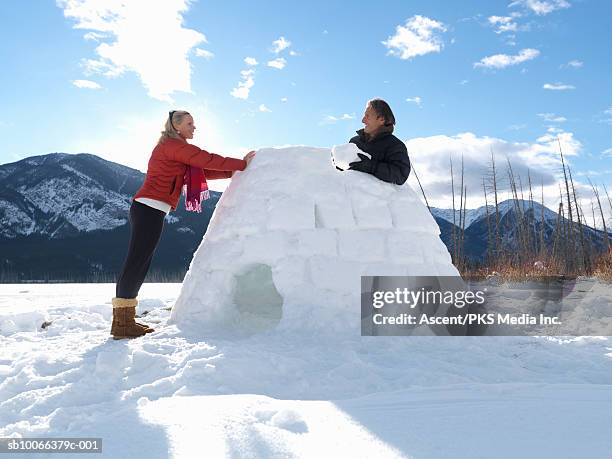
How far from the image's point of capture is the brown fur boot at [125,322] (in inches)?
132

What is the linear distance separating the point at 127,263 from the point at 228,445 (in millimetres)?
2213

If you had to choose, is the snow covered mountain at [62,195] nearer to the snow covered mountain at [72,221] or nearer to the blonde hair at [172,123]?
the snow covered mountain at [72,221]

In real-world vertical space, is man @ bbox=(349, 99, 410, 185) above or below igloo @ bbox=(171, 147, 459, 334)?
above

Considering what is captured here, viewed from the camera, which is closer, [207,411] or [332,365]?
[207,411]

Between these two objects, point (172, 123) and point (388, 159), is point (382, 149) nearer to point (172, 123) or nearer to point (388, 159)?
point (388, 159)

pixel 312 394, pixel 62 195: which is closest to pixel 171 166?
pixel 312 394

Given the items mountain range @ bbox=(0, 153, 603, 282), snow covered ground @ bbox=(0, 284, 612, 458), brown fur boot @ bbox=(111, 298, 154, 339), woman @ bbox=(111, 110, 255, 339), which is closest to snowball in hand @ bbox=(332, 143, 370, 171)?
woman @ bbox=(111, 110, 255, 339)

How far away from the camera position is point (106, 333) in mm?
3682

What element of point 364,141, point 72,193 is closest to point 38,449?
point 364,141

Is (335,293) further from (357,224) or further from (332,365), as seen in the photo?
(332,365)

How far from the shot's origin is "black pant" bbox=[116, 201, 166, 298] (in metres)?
3.40

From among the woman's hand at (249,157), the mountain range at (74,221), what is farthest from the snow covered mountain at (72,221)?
the woman's hand at (249,157)

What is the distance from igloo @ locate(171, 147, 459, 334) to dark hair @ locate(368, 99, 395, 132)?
17.7 inches

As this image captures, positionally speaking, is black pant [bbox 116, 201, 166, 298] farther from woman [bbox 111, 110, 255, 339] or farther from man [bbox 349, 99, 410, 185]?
man [bbox 349, 99, 410, 185]
